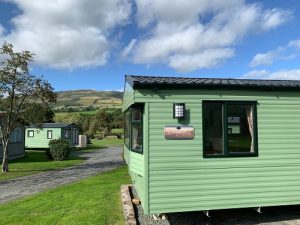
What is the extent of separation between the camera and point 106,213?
10102mm

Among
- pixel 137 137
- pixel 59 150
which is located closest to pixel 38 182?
pixel 137 137

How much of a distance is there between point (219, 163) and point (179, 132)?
1.25 m

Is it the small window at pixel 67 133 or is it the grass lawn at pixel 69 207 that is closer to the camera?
the grass lawn at pixel 69 207

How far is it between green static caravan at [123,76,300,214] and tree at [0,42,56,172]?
13.6 meters

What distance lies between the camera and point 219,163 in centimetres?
905

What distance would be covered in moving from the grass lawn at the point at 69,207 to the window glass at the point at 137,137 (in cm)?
184

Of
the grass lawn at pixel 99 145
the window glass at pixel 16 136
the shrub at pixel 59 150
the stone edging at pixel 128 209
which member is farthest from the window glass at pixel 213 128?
the grass lawn at pixel 99 145

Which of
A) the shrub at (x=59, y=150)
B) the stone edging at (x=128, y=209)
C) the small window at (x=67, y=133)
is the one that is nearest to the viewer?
the stone edging at (x=128, y=209)

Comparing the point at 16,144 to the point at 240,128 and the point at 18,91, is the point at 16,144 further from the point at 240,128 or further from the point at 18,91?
the point at 240,128

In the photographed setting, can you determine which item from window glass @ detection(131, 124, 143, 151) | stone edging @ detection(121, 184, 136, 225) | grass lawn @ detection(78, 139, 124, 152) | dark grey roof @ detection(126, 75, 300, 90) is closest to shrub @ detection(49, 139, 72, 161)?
grass lawn @ detection(78, 139, 124, 152)

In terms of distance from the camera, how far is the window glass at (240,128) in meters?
9.23

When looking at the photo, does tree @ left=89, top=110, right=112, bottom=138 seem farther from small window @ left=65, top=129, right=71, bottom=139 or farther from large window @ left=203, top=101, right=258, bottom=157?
large window @ left=203, top=101, right=258, bottom=157

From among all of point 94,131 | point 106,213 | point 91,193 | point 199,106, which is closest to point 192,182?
point 199,106

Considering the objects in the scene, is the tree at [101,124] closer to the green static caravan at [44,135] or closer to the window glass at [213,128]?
the green static caravan at [44,135]
